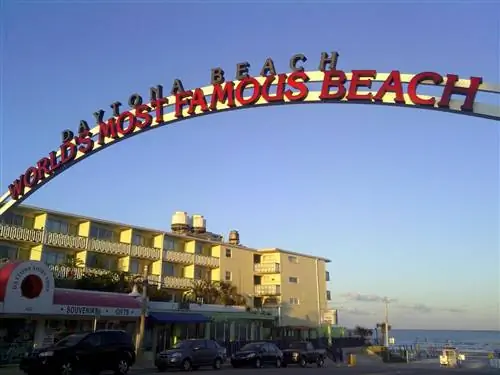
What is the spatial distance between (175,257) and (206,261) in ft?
14.6

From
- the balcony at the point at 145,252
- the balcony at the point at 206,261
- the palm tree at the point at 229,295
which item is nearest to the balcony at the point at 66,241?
the balcony at the point at 145,252

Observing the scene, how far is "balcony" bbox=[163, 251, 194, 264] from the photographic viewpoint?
56.2 meters

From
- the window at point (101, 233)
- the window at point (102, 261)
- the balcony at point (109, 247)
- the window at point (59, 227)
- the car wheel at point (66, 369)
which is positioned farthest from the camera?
the window at point (101, 233)

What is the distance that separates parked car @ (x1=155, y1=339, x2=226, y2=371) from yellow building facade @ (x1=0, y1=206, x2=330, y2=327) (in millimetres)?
18372

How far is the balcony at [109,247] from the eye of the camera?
162 feet

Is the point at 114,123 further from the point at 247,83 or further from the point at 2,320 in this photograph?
the point at 2,320

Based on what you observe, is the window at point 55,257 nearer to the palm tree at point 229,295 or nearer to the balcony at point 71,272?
the balcony at point 71,272

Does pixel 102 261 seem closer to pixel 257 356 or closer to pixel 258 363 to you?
pixel 257 356

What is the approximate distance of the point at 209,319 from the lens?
1714 inches

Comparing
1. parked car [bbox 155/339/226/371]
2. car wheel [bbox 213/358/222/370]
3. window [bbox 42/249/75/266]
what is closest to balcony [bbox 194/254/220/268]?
window [bbox 42/249/75/266]

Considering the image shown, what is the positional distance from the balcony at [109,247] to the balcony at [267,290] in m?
19.5

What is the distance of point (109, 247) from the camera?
166 ft

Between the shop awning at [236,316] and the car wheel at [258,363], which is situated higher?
the shop awning at [236,316]

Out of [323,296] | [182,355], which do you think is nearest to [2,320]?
[182,355]
